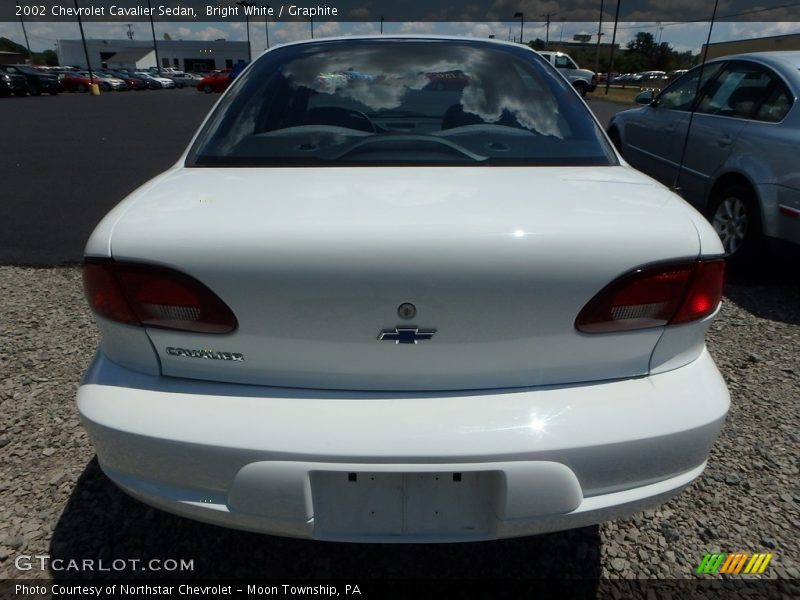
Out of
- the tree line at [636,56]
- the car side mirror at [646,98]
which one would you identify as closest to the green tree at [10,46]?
the tree line at [636,56]

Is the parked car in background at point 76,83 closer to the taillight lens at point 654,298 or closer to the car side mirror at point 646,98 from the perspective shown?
the car side mirror at point 646,98

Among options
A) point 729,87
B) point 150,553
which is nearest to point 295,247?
point 150,553

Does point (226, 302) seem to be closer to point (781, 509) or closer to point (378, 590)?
point (378, 590)

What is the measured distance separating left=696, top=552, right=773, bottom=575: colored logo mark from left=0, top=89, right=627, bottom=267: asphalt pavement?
457cm

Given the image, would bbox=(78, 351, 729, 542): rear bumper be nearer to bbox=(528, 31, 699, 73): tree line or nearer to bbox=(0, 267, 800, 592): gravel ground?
bbox=(0, 267, 800, 592): gravel ground

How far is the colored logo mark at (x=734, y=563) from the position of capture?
1.84m

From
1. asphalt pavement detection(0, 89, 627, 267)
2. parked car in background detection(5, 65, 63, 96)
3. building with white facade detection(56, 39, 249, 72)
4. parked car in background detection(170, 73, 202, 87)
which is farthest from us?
building with white facade detection(56, 39, 249, 72)

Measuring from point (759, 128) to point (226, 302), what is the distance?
13.4 ft

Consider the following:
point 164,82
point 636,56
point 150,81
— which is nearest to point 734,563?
point 150,81

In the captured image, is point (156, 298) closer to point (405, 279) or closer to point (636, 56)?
→ point (405, 279)

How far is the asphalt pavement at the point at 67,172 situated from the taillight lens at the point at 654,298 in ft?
14.4

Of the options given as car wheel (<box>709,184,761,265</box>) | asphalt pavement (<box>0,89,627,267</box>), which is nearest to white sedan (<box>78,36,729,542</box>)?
car wheel (<box>709,184,761,265</box>)

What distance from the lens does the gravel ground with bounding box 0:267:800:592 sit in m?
1.85

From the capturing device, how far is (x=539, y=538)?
1.96 meters
